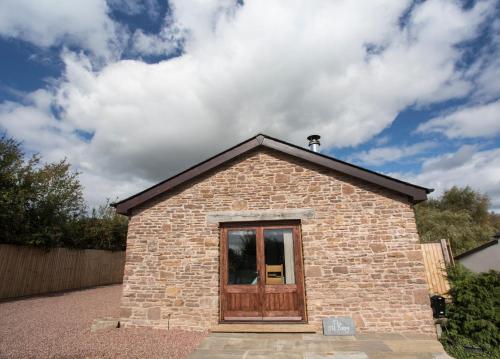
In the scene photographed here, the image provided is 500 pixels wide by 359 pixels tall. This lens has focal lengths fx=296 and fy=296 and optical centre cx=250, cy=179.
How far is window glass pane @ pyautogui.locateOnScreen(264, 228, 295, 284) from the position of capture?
734 cm

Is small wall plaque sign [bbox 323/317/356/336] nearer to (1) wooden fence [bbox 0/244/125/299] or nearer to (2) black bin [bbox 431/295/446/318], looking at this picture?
(2) black bin [bbox 431/295/446/318]

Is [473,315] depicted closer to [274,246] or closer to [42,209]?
[274,246]

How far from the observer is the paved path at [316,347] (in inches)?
208

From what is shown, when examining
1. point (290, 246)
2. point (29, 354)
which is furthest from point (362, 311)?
point (29, 354)

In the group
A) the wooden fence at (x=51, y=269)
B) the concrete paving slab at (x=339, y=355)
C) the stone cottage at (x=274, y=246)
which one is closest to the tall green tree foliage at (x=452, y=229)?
the stone cottage at (x=274, y=246)

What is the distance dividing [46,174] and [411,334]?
665 inches

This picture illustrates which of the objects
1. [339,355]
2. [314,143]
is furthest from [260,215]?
[339,355]

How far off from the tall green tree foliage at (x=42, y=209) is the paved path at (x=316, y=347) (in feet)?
36.7

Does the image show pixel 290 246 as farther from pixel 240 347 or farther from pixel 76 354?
pixel 76 354

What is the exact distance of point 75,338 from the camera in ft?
21.3

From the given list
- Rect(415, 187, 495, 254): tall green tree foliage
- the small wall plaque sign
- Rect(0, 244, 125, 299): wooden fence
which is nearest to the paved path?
the small wall plaque sign

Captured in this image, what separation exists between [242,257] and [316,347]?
106 inches

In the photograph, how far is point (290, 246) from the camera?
7.47 m

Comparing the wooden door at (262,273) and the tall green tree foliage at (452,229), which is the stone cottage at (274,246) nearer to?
the wooden door at (262,273)
